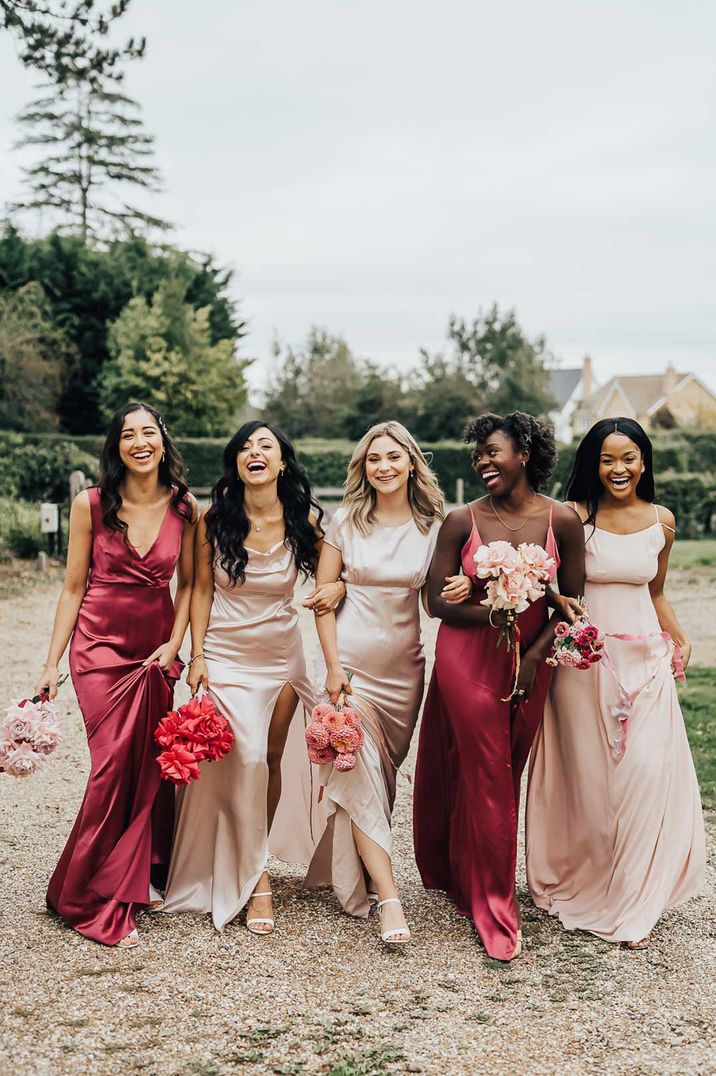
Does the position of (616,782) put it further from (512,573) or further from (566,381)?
(566,381)

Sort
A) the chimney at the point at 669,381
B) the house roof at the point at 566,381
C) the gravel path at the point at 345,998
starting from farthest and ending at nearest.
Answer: the house roof at the point at 566,381, the chimney at the point at 669,381, the gravel path at the point at 345,998

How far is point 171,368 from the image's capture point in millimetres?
32594

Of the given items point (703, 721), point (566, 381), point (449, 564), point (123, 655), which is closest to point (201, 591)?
point (123, 655)

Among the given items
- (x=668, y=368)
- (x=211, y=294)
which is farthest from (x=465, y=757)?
(x=668, y=368)

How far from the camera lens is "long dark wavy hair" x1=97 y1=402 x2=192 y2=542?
5051mm

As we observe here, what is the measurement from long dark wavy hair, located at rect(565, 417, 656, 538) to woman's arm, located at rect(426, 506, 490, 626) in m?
0.63

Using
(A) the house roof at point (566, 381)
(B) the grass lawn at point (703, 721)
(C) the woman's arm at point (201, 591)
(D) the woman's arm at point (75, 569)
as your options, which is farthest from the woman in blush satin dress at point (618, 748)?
(A) the house roof at point (566, 381)

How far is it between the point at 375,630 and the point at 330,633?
20cm

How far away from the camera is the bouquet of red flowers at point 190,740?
15.3 feet

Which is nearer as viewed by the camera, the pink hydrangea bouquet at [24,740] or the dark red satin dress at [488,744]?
the pink hydrangea bouquet at [24,740]

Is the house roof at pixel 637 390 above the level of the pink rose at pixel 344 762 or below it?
above

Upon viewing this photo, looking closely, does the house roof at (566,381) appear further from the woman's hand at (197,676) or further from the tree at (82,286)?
the woman's hand at (197,676)

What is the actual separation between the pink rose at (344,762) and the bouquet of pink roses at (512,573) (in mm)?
863

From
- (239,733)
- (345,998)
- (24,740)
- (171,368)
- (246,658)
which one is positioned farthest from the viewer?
(171,368)
